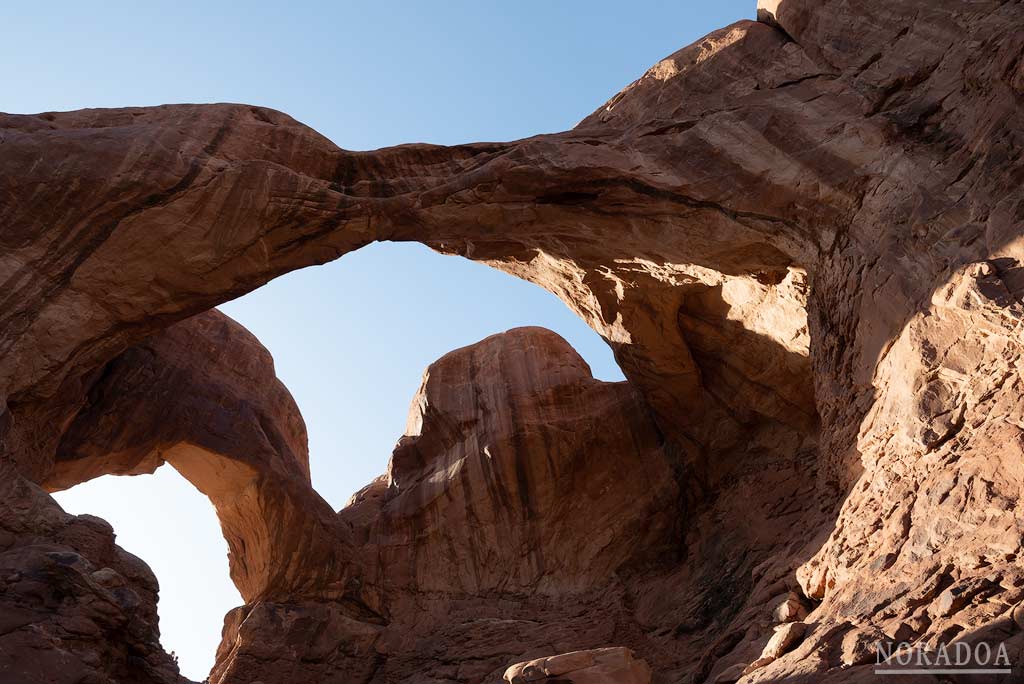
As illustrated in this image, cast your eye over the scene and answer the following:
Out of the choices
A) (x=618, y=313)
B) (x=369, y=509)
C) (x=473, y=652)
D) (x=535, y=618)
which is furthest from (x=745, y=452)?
(x=369, y=509)

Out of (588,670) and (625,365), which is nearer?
(588,670)

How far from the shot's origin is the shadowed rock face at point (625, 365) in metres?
9.97

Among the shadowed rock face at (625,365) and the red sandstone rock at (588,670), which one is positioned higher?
the shadowed rock face at (625,365)

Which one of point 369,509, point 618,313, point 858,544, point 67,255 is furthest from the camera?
point 369,509

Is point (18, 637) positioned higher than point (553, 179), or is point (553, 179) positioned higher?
point (553, 179)

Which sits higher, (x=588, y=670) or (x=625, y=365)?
(x=625, y=365)

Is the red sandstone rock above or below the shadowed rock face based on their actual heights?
below

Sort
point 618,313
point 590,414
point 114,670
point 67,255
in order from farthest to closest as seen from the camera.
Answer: point 590,414
point 618,313
point 67,255
point 114,670

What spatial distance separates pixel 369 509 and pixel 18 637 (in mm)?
10211

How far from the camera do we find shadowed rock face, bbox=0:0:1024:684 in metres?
9.97

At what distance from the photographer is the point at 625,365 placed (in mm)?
17250

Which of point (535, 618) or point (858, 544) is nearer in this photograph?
point (858, 544)

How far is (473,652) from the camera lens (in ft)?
52.9

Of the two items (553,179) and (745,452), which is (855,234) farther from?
(745,452)
